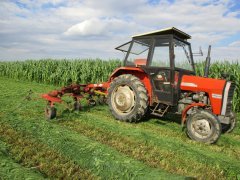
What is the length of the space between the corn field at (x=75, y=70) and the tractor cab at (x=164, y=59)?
4431mm

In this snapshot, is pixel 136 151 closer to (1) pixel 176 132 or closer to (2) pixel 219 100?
(1) pixel 176 132

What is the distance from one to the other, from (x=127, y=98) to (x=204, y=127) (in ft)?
6.55

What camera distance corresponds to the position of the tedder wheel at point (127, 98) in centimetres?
681

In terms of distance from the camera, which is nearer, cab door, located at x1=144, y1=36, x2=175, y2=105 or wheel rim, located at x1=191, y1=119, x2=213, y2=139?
wheel rim, located at x1=191, y1=119, x2=213, y2=139

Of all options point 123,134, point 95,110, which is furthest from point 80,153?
point 95,110

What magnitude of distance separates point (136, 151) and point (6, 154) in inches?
77.8

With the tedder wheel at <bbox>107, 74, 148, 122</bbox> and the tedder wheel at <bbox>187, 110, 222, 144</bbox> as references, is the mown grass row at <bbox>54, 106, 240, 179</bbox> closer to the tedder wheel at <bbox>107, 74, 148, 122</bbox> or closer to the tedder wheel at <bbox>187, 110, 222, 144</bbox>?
the tedder wheel at <bbox>187, 110, 222, 144</bbox>

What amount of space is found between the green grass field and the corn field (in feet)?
16.7

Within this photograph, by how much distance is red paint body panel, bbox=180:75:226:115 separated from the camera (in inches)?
246

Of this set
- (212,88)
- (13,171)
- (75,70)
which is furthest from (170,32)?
(75,70)

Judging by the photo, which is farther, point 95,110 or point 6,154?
point 95,110

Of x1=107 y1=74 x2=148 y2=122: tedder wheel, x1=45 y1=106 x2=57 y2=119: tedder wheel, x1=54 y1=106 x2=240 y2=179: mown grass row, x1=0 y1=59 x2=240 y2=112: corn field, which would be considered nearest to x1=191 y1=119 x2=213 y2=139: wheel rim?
x1=54 y1=106 x2=240 y2=179: mown grass row

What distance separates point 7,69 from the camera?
2592 centimetres

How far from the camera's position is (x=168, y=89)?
263 inches
